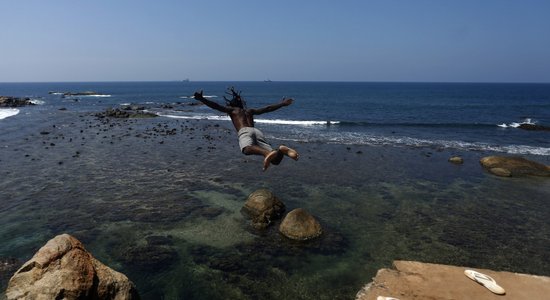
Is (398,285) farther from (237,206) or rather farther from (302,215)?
(237,206)

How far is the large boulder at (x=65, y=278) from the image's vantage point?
8289mm

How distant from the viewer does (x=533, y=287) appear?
9.25 meters

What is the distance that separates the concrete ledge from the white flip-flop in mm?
87

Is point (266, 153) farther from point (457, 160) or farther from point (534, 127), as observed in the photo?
point (534, 127)

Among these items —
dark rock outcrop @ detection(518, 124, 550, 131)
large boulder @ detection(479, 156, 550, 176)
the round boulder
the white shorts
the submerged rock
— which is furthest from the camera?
dark rock outcrop @ detection(518, 124, 550, 131)

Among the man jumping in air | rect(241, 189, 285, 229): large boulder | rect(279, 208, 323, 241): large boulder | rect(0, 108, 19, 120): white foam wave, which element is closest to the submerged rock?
rect(241, 189, 285, 229): large boulder

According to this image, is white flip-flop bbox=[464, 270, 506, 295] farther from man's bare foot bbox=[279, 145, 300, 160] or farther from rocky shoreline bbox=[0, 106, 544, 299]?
man's bare foot bbox=[279, 145, 300, 160]

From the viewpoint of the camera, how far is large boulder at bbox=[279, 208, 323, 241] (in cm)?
1426

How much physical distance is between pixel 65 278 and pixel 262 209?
8552mm

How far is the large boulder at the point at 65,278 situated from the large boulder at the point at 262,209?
262 inches

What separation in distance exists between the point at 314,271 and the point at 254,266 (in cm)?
196

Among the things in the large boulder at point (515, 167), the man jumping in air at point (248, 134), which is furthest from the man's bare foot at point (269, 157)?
the large boulder at point (515, 167)

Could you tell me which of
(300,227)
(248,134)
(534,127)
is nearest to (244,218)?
(300,227)

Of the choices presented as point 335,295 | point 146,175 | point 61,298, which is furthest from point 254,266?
point 146,175
